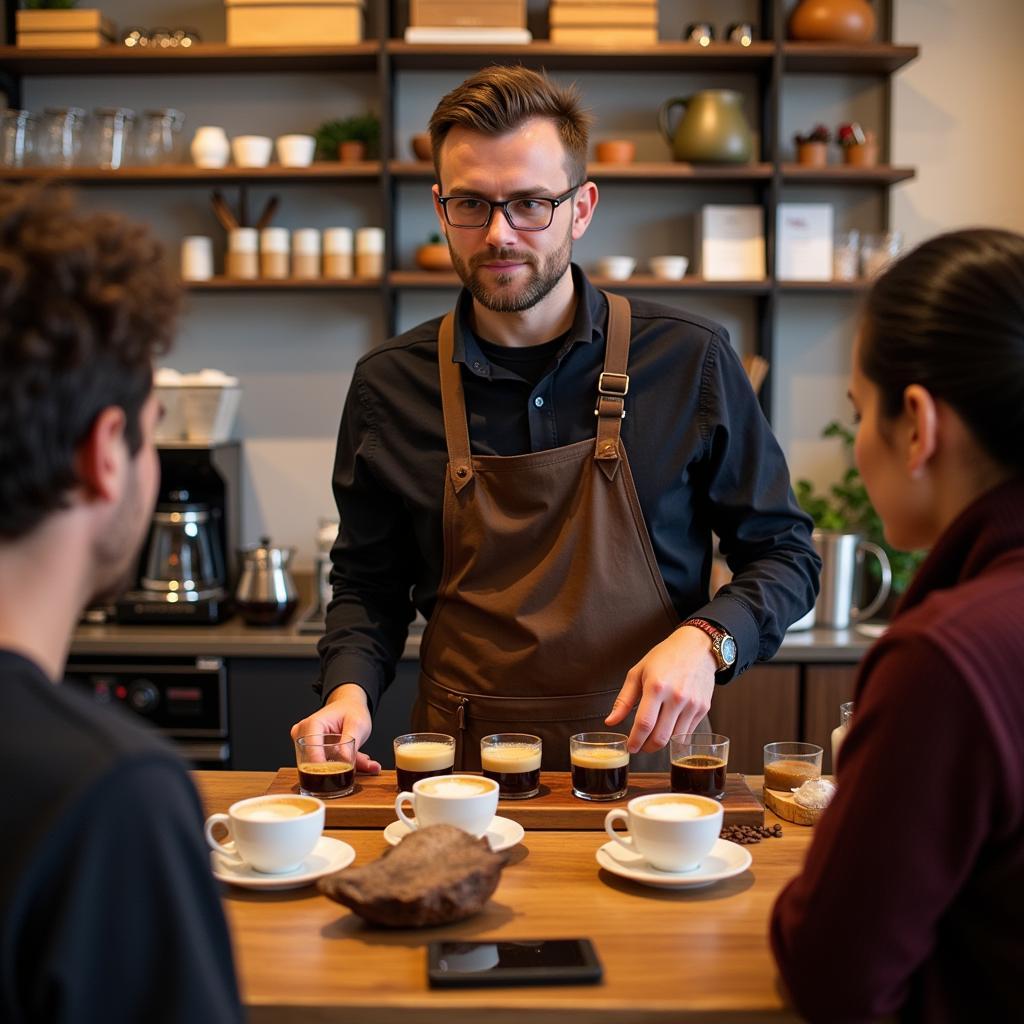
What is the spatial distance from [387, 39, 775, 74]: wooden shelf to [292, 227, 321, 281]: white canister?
58cm

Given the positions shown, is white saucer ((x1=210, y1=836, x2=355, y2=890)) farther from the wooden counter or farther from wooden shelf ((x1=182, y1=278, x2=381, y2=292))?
wooden shelf ((x1=182, y1=278, x2=381, y2=292))

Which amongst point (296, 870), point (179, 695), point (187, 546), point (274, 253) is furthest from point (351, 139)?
point (296, 870)

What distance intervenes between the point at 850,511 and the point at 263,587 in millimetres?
1811

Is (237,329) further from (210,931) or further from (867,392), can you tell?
(210,931)

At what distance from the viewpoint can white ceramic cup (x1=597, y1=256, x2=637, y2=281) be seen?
3705 mm

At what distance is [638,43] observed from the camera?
3.60m

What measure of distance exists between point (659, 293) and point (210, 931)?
330 cm

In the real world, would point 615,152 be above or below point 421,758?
above

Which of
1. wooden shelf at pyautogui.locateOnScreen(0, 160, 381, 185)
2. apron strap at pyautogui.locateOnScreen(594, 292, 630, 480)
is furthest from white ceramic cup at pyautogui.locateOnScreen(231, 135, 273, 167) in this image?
apron strap at pyautogui.locateOnScreen(594, 292, 630, 480)

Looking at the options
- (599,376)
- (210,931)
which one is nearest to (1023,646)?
(210,931)

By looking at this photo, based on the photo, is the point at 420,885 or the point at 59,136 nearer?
the point at 420,885

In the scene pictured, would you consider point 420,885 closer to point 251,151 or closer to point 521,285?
point 521,285

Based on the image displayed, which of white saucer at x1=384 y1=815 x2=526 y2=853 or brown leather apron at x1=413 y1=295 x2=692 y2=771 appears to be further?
brown leather apron at x1=413 y1=295 x2=692 y2=771

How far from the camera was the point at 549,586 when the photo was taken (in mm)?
1977
